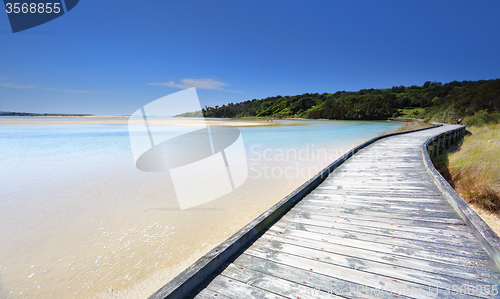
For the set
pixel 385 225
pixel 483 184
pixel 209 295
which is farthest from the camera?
pixel 483 184

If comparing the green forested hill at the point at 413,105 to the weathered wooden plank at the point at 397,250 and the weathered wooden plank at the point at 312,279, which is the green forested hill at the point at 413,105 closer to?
the weathered wooden plank at the point at 397,250

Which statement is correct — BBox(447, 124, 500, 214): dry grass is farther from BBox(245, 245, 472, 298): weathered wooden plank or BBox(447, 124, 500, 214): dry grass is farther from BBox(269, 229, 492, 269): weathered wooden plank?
BBox(245, 245, 472, 298): weathered wooden plank

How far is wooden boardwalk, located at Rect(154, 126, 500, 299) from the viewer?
178cm

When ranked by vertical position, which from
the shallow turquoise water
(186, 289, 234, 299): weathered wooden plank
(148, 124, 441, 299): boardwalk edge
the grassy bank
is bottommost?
the grassy bank

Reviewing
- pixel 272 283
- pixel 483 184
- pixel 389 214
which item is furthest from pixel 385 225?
pixel 483 184

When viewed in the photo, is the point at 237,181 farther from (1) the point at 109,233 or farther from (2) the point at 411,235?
(2) the point at 411,235

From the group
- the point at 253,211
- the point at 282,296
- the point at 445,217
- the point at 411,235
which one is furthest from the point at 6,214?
the point at 445,217

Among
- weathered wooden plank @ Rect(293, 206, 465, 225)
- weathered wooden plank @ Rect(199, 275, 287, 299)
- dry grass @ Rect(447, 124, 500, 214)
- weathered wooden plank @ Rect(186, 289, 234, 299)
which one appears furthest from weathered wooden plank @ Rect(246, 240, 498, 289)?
dry grass @ Rect(447, 124, 500, 214)

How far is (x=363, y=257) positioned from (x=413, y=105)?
72395 mm

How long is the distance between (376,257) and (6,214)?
7.03 metres

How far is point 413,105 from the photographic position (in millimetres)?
59312

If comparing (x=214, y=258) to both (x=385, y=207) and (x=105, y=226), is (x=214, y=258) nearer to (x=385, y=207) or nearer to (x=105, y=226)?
(x=385, y=207)

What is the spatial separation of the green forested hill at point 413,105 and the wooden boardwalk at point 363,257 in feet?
33.2

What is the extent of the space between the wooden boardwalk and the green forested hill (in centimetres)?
1013
